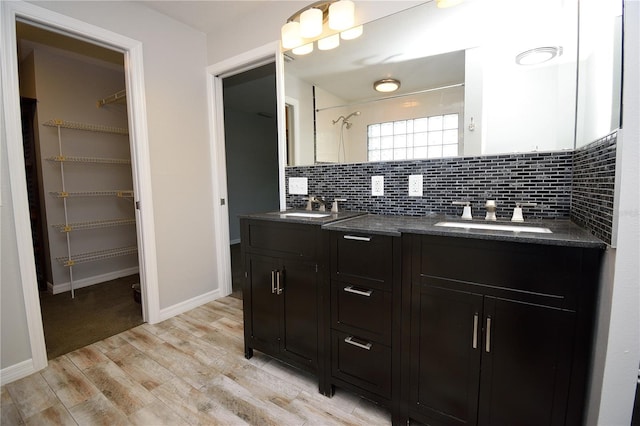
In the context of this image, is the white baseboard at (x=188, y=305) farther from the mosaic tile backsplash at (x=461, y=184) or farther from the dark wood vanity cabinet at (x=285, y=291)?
the mosaic tile backsplash at (x=461, y=184)

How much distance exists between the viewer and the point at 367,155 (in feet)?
6.15

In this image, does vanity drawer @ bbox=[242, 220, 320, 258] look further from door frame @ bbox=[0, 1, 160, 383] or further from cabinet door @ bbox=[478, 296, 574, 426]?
door frame @ bbox=[0, 1, 160, 383]

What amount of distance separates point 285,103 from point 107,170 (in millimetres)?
2529

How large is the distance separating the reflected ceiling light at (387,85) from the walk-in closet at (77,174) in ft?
8.39

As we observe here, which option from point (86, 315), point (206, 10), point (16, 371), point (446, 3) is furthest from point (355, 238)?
point (86, 315)

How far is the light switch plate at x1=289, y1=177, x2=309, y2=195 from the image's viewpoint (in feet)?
7.14

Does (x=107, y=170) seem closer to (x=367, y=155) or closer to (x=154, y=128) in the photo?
(x=154, y=128)

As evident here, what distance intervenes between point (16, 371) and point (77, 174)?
2.16 m

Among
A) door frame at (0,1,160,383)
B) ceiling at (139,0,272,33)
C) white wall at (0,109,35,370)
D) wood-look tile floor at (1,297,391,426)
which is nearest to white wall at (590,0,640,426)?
wood-look tile floor at (1,297,391,426)

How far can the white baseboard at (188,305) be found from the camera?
2414 millimetres

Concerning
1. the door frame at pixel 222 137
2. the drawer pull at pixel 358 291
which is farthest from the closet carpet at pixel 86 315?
the drawer pull at pixel 358 291

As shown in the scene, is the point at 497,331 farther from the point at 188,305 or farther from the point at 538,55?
the point at 188,305

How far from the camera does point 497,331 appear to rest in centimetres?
104

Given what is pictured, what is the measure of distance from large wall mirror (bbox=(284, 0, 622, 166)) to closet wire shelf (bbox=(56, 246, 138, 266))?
2.68 m
